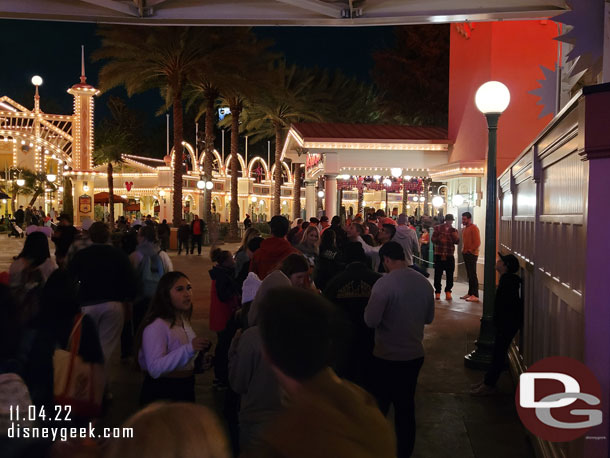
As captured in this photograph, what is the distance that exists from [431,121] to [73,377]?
37.0 m

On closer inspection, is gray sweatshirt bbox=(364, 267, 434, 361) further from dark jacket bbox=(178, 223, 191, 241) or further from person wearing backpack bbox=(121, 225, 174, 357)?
dark jacket bbox=(178, 223, 191, 241)

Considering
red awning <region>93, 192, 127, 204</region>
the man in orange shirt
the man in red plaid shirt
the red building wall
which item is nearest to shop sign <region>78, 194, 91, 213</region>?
red awning <region>93, 192, 127, 204</region>

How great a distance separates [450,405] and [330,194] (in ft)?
55.4

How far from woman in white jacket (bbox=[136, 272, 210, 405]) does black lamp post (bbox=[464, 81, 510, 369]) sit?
16.4 feet

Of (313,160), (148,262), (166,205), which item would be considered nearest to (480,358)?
(148,262)

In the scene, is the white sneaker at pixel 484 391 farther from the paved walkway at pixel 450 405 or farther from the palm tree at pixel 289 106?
the palm tree at pixel 289 106

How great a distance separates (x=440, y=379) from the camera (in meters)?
8.00

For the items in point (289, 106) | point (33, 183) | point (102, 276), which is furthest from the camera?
point (33, 183)

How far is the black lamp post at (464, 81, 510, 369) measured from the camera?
8320 mm

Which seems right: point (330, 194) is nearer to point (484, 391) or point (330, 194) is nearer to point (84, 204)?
point (484, 391)

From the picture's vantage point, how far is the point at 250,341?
3.60 m

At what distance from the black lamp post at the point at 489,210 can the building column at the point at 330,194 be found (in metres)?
14.7

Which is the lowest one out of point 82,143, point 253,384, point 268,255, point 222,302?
point 222,302

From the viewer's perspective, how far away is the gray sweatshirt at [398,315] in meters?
4.99
